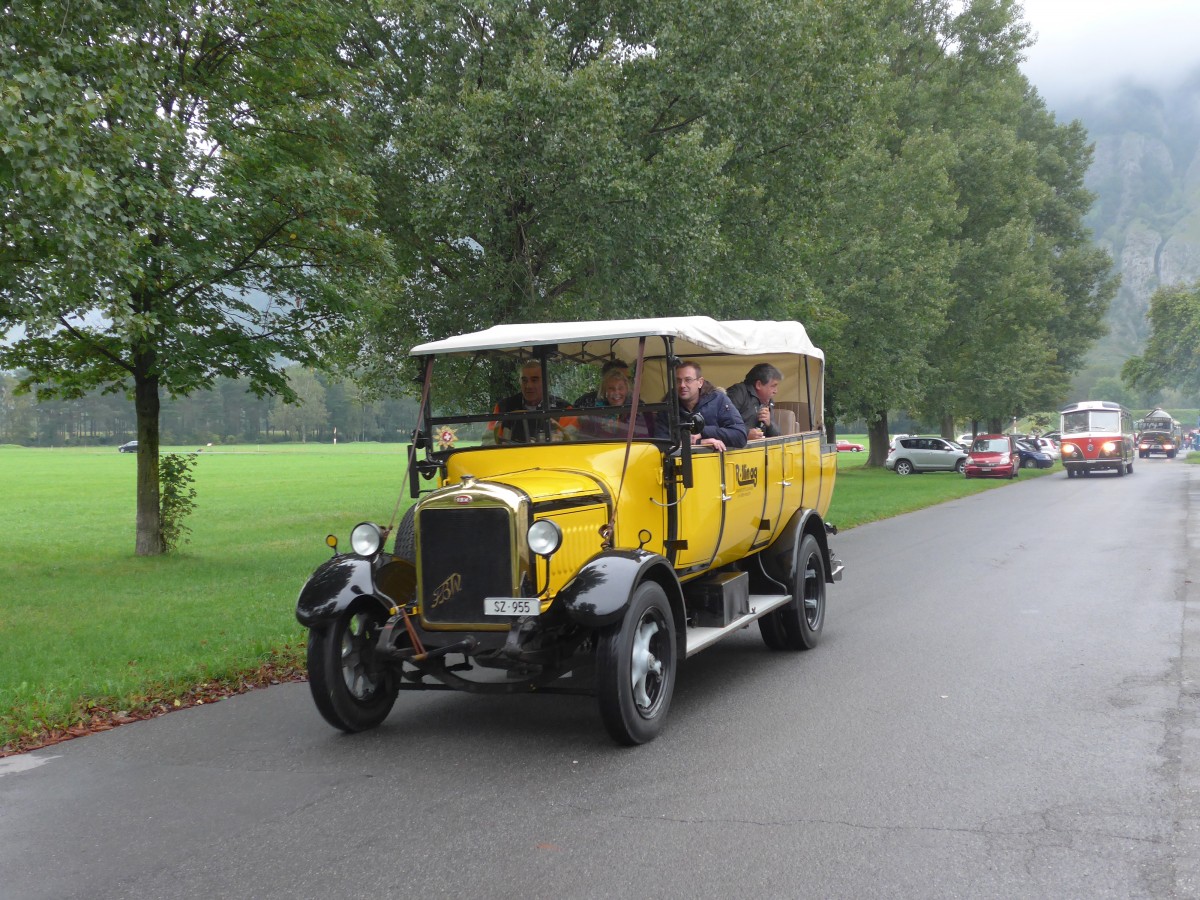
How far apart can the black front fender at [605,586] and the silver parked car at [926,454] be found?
41.5 meters

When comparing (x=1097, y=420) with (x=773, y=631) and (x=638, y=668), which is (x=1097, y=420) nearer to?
(x=773, y=631)

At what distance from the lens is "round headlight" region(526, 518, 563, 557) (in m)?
5.72

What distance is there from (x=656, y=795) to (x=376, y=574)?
229cm

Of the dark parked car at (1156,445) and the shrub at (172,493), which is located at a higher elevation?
the shrub at (172,493)

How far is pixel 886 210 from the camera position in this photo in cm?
3344

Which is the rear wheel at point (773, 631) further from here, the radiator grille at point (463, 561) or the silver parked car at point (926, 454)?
the silver parked car at point (926, 454)

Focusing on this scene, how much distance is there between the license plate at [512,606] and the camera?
18.9 ft

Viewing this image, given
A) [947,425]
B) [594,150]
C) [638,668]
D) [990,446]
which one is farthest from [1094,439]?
[638,668]

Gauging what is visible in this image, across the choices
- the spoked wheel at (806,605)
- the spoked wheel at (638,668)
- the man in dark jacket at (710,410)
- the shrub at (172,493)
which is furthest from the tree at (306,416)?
the spoked wheel at (638,668)

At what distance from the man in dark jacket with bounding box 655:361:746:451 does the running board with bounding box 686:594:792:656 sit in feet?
3.82

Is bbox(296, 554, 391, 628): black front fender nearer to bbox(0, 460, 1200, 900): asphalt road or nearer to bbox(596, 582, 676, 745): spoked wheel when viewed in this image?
bbox(0, 460, 1200, 900): asphalt road

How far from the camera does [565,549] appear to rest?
609 cm

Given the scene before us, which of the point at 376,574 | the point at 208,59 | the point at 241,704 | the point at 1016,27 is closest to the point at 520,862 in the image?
the point at 376,574

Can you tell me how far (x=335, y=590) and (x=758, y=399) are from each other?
3744mm
